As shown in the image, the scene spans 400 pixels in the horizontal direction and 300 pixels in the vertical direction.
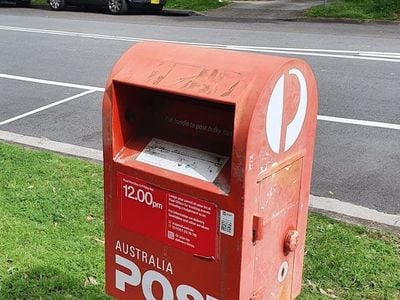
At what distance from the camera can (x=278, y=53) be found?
10.1 meters

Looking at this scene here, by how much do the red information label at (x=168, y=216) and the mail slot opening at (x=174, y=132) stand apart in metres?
0.09

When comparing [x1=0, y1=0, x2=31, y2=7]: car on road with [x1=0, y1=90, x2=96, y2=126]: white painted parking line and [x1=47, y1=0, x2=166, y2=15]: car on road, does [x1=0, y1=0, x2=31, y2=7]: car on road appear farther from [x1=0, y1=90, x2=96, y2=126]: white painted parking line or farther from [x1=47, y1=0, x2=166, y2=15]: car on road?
[x1=0, y1=90, x2=96, y2=126]: white painted parking line

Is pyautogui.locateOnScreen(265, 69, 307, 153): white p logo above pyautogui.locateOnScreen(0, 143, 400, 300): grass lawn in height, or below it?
above

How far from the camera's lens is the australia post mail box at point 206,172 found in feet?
6.35

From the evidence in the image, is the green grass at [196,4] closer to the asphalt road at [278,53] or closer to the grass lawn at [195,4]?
the grass lawn at [195,4]

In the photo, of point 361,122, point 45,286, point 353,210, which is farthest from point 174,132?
point 361,122

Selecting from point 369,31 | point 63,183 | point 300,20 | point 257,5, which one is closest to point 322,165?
point 63,183

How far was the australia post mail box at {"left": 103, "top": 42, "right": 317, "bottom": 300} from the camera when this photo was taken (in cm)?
193

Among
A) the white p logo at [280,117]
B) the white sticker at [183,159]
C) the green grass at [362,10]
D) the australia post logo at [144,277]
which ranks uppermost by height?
the white p logo at [280,117]

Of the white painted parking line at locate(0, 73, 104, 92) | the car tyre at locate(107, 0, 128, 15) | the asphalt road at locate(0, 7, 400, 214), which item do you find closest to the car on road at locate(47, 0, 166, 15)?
the car tyre at locate(107, 0, 128, 15)

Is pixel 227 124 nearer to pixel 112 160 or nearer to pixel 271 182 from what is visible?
pixel 271 182

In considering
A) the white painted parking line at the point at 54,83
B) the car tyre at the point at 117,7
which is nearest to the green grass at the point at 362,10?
the car tyre at the point at 117,7

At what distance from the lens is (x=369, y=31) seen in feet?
A: 43.5

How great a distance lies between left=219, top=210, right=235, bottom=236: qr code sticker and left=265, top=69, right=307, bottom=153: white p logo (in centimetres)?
27
